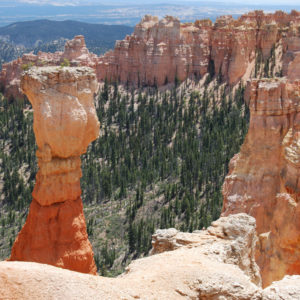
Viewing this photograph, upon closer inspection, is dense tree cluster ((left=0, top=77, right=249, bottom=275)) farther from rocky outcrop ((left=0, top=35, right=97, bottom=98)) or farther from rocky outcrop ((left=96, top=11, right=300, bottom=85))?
rocky outcrop ((left=0, top=35, right=97, bottom=98))

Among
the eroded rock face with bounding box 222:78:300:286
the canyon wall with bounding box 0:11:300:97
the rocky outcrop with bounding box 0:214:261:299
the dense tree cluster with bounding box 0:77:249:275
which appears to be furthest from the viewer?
the canyon wall with bounding box 0:11:300:97

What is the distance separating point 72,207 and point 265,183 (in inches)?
256

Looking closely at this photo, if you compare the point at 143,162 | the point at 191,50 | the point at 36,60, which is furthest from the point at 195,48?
the point at 36,60

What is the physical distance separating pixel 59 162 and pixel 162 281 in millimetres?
7024

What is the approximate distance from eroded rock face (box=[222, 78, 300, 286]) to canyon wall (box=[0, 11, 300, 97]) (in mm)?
36761

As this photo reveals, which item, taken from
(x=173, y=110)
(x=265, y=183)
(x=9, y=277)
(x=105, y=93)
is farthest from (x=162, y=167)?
(x=9, y=277)

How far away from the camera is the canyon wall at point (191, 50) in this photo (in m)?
54.5

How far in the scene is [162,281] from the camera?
7.38m

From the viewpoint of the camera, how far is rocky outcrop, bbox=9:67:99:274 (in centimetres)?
1299

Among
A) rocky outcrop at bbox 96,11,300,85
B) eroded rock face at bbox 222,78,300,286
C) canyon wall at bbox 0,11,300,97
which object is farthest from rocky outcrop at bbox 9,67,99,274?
rocky outcrop at bbox 96,11,300,85

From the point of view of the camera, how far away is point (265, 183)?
1473cm

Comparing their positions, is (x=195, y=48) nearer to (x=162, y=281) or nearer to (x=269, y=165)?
(x=269, y=165)

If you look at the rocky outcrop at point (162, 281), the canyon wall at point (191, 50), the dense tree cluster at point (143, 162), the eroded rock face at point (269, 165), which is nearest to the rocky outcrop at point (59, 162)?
the eroded rock face at point (269, 165)

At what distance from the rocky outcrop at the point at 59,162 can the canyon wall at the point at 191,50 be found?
39.1m
